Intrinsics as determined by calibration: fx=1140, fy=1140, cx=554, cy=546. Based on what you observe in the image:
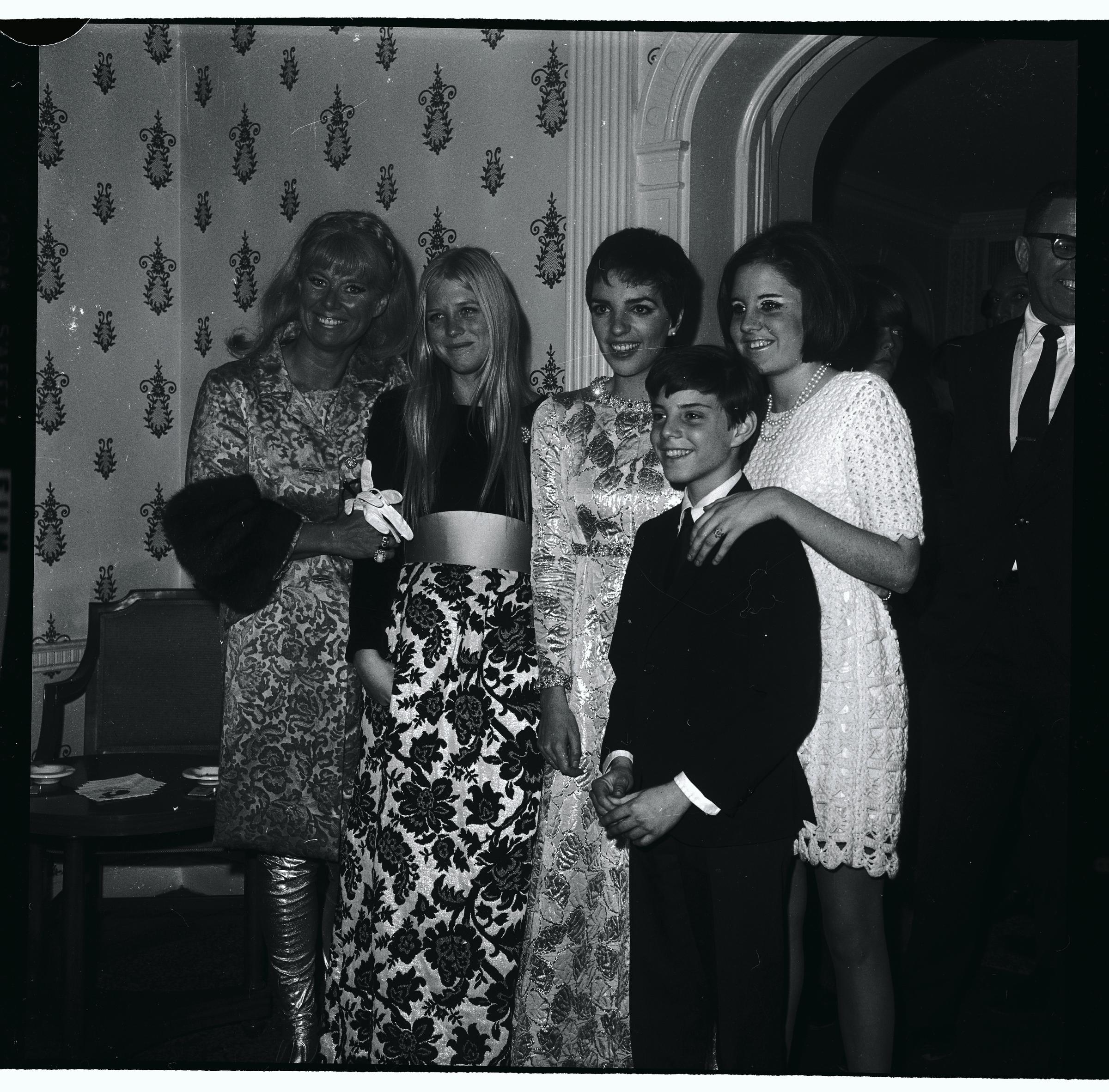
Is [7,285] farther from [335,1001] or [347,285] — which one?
[335,1001]

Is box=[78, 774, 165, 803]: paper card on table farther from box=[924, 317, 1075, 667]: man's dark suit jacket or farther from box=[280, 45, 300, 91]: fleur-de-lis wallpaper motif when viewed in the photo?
box=[924, 317, 1075, 667]: man's dark suit jacket

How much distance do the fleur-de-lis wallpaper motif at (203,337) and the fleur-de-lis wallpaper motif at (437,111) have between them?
536 millimetres

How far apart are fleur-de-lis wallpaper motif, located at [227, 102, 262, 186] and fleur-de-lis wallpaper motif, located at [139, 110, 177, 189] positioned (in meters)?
0.11

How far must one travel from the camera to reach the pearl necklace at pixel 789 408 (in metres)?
1.78

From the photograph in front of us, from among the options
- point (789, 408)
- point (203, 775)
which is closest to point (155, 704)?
point (203, 775)

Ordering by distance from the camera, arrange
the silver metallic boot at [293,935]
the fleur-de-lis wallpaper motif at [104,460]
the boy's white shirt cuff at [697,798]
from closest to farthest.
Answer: the boy's white shirt cuff at [697,798] < the fleur-de-lis wallpaper motif at [104,460] < the silver metallic boot at [293,935]

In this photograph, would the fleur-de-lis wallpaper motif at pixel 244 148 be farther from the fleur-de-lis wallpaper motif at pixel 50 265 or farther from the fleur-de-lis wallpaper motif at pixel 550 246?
the fleur-de-lis wallpaper motif at pixel 550 246

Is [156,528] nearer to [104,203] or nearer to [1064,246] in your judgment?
[104,203]

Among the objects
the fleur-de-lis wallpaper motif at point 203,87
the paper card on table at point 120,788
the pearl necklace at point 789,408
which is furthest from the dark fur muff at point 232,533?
the pearl necklace at point 789,408

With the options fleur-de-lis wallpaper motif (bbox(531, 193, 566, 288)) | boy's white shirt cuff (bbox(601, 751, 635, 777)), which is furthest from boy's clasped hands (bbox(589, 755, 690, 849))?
fleur-de-lis wallpaper motif (bbox(531, 193, 566, 288))

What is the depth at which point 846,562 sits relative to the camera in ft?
5.73

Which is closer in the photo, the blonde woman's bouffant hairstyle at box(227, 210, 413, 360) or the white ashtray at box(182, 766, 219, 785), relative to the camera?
the blonde woman's bouffant hairstyle at box(227, 210, 413, 360)

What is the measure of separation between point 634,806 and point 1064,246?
113 cm

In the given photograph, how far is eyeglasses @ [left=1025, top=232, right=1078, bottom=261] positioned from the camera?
1.85 metres
